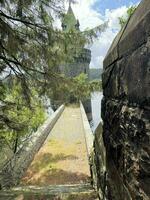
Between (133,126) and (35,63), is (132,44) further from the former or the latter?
(35,63)

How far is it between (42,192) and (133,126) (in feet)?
11.7

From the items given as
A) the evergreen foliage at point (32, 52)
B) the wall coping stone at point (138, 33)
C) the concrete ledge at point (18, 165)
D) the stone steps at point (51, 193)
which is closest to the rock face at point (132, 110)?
the wall coping stone at point (138, 33)

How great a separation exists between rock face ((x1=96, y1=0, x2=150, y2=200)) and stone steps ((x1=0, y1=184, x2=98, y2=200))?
6.35ft

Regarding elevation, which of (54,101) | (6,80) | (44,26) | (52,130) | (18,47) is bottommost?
(52,130)

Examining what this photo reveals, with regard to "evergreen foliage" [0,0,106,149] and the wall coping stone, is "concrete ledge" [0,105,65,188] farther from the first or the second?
the wall coping stone

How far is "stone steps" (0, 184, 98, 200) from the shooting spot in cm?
479

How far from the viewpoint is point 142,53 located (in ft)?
5.77

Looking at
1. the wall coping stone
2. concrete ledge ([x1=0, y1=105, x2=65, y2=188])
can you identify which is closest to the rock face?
the wall coping stone

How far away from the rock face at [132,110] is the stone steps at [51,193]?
6.35ft

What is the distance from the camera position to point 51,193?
5.01 meters

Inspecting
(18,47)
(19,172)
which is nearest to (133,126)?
(19,172)

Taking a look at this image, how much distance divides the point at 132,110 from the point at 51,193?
11.1 feet

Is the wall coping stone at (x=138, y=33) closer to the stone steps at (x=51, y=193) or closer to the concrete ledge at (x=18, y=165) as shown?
the stone steps at (x=51, y=193)

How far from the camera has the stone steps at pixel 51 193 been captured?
15.7 feet
